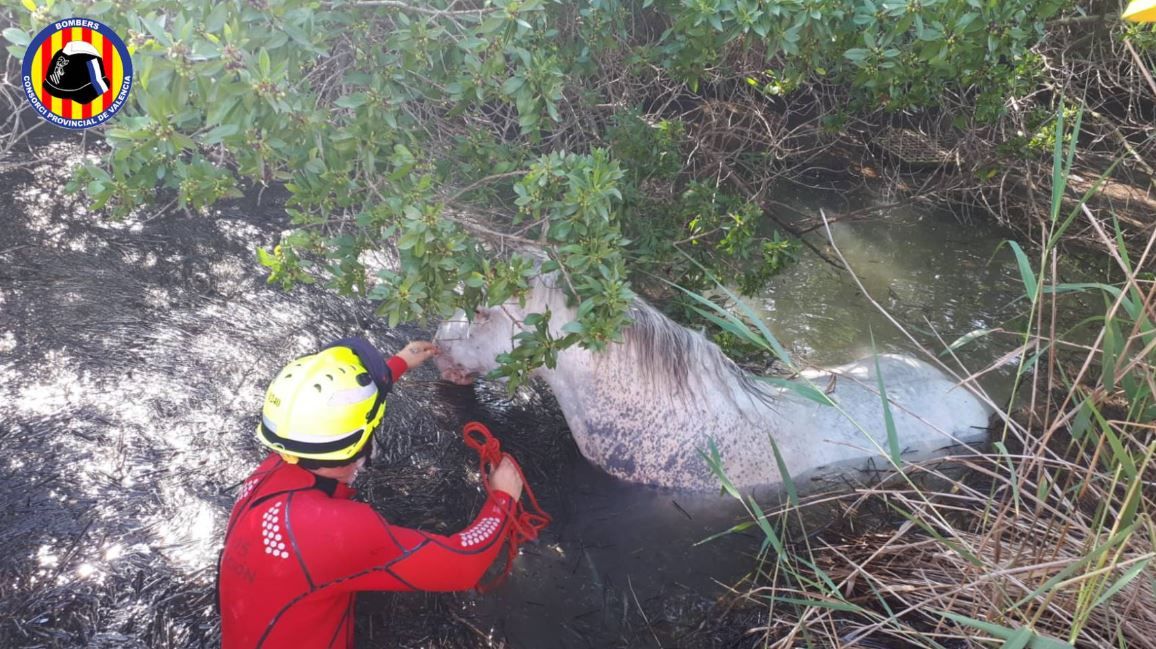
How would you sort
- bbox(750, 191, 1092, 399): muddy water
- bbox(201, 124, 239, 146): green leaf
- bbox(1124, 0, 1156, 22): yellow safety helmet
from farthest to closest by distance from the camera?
bbox(750, 191, 1092, 399): muddy water < bbox(201, 124, 239, 146): green leaf < bbox(1124, 0, 1156, 22): yellow safety helmet

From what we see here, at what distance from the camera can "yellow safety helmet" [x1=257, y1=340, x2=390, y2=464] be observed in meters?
2.39

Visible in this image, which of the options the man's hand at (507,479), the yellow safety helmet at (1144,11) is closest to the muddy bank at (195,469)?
the man's hand at (507,479)

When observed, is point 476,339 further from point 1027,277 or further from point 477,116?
point 1027,277

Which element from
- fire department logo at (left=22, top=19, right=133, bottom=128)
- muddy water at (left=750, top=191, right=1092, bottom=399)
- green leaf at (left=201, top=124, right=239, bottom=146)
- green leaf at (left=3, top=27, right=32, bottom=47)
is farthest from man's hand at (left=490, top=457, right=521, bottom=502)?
muddy water at (left=750, top=191, right=1092, bottom=399)

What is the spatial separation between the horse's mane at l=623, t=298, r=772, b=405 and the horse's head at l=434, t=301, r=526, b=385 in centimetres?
53

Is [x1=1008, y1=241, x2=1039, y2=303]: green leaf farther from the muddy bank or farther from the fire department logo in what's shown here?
the fire department logo

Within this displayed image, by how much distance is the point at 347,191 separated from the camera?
8.84 feet

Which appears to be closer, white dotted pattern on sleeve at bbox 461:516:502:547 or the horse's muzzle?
white dotted pattern on sleeve at bbox 461:516:502:547

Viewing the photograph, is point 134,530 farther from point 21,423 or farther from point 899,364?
point 899,364

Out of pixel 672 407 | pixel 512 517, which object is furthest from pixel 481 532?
pixel 672 407

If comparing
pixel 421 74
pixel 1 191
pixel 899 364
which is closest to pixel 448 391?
pixel 421 74

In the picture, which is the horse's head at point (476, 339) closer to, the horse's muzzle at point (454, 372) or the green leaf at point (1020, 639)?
the horse's muzzle at point (454, 372)

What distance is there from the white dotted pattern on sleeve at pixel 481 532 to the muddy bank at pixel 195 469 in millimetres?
441

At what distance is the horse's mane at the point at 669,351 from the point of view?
3502mm
